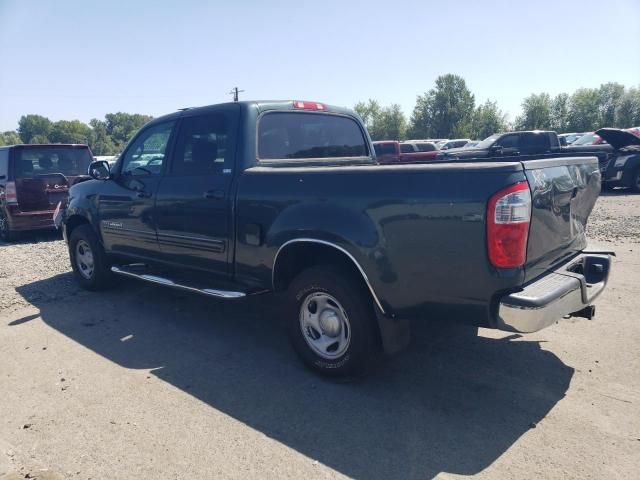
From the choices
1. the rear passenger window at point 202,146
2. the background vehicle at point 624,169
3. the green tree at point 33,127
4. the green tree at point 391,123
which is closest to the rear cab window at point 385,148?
the background vehicle at point 624,169

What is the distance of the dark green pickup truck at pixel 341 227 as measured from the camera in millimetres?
2820

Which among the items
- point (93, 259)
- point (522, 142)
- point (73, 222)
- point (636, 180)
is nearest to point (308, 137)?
point (93, 259)

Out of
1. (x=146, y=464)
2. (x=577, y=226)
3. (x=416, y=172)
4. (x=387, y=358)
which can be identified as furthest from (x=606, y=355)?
(x=146, y=464)

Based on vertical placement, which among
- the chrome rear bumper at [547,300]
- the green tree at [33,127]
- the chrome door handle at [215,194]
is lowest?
the chrome rear bumper at [547,300]

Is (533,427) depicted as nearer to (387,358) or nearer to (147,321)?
(387,358)

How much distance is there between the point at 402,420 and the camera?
123 inches

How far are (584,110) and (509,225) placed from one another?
7983cm

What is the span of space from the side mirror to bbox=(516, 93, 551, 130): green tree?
7636 cm

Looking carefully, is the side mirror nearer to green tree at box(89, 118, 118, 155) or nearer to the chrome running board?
the chrome running board

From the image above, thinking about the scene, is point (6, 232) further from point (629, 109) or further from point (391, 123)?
point (391, 123)

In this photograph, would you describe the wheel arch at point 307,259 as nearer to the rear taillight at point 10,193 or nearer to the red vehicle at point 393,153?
the rear taillight at point 10,193

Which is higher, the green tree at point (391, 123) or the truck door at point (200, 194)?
the green tree at point (391, 123)

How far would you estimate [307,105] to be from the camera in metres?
4.82

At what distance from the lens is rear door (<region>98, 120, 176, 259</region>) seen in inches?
195
